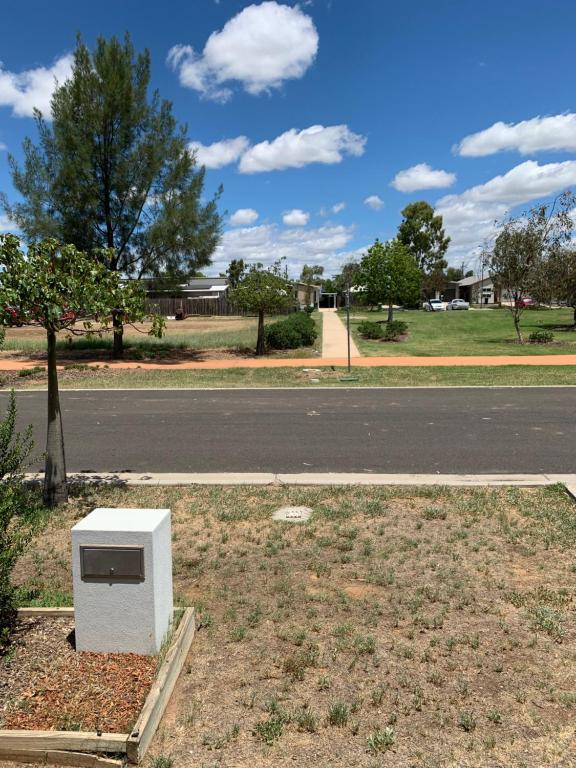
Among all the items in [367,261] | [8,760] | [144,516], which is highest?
[367,261]

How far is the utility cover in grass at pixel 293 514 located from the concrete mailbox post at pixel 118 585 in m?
2.27

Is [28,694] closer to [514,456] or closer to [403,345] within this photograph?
[514,456]

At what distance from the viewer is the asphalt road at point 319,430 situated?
7.56 meters

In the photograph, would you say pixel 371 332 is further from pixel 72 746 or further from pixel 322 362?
pixel 72 746

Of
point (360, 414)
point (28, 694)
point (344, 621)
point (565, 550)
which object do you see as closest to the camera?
point (28, 694)

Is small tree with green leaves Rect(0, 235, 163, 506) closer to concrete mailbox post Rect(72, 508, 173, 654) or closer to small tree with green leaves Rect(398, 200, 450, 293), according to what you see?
concrete mailbox post Rect(72, 508, 173, 654)

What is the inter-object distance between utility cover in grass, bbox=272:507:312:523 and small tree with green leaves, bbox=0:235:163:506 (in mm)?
2133

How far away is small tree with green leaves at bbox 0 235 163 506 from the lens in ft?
16.0

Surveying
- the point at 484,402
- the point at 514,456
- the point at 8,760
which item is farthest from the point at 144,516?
the point at 484,402

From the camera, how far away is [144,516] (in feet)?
11.2

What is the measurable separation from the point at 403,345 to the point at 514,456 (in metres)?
18.3

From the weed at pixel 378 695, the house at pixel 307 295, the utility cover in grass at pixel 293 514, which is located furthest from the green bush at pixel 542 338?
the house at pixel 307 295

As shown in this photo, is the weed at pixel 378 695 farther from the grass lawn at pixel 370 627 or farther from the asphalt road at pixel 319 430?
the asphalt road at pixel 319 430

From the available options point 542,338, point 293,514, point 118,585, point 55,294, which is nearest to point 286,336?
point 542,338
